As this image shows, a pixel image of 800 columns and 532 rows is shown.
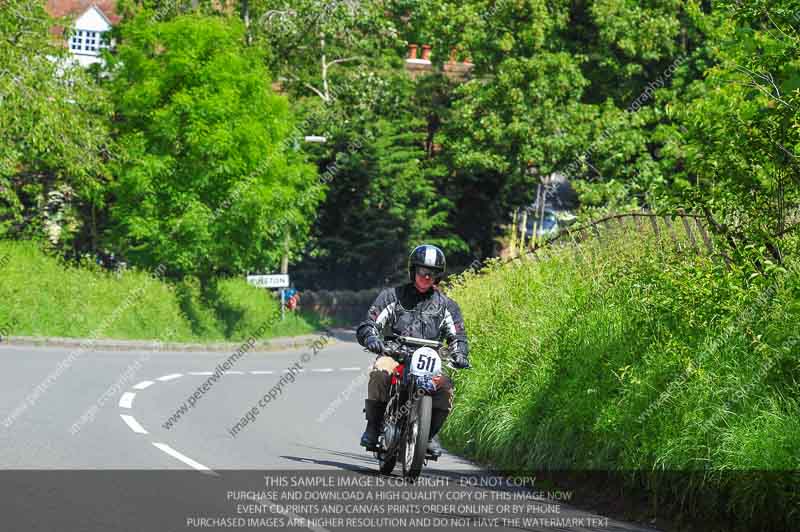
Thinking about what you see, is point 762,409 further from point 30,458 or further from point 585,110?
point 585,110

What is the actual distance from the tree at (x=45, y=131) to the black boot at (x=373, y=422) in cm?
1991

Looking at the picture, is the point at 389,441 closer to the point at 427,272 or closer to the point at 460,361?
the point at 460,361

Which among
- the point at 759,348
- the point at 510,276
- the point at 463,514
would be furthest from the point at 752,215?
the point at 510,276

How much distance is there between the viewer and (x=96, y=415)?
15422 mm

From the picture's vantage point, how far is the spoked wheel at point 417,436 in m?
10.5

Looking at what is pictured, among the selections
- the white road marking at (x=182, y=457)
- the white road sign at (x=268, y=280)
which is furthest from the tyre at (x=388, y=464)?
the white road sign at (x=268, y=280)

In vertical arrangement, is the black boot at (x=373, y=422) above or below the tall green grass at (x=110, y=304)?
above

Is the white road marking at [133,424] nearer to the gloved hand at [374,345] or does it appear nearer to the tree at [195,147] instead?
the gloved hand at [374,345]

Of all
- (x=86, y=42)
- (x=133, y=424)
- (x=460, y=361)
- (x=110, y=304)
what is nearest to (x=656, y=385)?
(x=460, y=361)

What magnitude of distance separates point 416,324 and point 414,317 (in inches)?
2.7

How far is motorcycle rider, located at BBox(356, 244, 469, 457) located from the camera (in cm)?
1105

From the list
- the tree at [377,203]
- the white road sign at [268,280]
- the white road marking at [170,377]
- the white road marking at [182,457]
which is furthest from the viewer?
the tree at [377,203]

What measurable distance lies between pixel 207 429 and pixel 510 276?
471cm

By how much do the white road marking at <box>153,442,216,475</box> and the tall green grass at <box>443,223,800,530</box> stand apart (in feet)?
9.95
